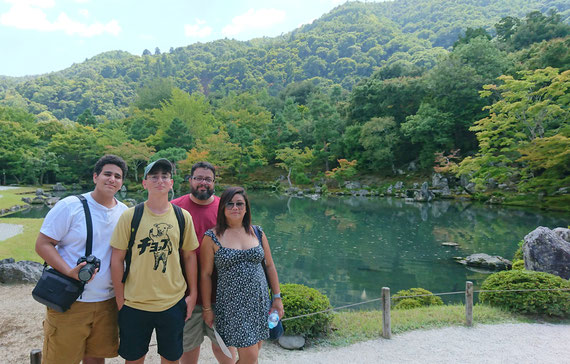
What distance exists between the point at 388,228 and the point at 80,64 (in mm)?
113566

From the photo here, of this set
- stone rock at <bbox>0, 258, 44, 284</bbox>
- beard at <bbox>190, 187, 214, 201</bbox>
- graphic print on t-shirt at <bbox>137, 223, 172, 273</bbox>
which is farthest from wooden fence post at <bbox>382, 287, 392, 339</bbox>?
stone rock at <bbox>0, 258, 44, 284</bbox>

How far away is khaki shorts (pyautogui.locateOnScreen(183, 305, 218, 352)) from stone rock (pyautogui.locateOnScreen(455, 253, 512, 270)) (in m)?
7.66

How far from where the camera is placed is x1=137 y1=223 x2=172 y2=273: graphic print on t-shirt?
1.76 meters

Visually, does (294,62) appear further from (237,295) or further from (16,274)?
(237,295)

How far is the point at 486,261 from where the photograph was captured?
25.3 ft

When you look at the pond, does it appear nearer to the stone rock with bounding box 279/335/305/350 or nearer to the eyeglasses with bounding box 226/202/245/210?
the stone rock with bounding box 279/335/305/350

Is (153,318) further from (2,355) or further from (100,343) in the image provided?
(2,355)

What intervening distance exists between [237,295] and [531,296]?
4218 mm

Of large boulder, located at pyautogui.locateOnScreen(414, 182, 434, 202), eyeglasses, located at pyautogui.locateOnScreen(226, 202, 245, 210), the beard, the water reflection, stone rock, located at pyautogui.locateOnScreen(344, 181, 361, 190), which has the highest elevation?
the beard

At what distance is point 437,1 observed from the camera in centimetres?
8606

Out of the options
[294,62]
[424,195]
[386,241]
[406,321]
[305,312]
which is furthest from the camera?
[294,62]

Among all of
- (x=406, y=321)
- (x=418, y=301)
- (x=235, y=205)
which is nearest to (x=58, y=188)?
(x=418, y=301)

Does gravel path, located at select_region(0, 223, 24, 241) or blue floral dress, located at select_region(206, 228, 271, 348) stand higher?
blue floral dress, located at select_region(206, 228, 271, 348)

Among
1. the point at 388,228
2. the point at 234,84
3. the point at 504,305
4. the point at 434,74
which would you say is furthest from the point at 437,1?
the point at 504,305
